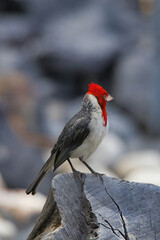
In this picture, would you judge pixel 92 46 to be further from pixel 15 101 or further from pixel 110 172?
pixel 110 172

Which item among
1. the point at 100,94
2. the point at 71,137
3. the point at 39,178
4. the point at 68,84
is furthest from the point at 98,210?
the point at 68,84

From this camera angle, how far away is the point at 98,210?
11.7 feet

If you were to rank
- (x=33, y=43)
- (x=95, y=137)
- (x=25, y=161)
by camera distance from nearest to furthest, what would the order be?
(x=95, y=137), (x=25, y=161), (x=33, y=43)

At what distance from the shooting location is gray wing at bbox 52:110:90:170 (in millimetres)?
4402

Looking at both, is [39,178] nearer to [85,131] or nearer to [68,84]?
[85,131]

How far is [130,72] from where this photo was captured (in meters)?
15.6

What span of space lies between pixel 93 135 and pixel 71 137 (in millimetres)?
174

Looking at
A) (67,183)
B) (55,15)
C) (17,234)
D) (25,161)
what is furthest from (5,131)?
(55,15)

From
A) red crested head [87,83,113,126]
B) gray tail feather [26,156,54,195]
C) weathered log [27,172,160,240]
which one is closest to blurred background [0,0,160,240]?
gray tail feather [26,156,54,195]

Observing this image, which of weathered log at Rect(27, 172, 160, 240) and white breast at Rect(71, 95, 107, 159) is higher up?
white breast at Rect(71, 95, 107, 159)

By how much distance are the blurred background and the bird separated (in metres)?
2.93

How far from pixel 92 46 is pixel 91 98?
13062mm

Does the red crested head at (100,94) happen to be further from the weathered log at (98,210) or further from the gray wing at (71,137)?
the weathered log at (98,210)

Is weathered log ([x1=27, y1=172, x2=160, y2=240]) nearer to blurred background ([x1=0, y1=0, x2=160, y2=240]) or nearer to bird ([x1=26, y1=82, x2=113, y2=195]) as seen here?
bird ([x1=26, y1=82, x2=113, y2=195])
